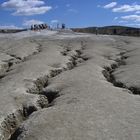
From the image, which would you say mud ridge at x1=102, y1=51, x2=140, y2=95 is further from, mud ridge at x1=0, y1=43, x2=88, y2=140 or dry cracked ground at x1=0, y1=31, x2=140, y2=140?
mud ridge at x1=0, y1=43, x2=88, y2=140

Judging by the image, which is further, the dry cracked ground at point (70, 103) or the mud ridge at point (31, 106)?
the mud ridge at point (31, 106)

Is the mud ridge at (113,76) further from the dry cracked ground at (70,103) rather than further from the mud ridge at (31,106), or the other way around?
the mud ridge at (31,106)

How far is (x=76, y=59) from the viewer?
24.0 metres

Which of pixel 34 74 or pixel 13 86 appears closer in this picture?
pixel 13 86

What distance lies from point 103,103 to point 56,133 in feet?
9.20

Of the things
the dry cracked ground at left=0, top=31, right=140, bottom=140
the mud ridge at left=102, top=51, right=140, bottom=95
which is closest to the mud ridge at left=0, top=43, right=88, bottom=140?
the dry cracked ground at left=0, top=31, right=140, bottom=140

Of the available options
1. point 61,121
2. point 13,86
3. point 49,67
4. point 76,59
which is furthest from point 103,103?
point 76,59

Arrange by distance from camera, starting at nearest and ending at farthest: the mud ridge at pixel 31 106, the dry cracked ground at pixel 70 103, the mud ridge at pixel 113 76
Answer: the dry cracked ground at pixel 70 103 → the mud ridge at pixel 31 106 → the mud ridge at pixel 113 76

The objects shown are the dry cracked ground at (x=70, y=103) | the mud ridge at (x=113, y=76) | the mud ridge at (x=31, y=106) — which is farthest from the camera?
the mud ridge at (x=113, y=76)

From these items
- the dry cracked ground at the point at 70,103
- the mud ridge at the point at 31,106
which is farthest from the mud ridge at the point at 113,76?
the mud ridge at the point at 31,106

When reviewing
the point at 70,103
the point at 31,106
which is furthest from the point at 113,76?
the point at 70,103

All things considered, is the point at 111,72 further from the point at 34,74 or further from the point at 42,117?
the point at 42,117

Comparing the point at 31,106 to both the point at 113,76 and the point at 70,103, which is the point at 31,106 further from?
the point at 113,76

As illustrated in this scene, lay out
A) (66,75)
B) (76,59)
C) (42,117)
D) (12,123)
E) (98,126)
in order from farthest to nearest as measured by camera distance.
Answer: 1. (76,59)
2. (66,75)
3. (12,123)
4. (42,117)
5. (98,126)
